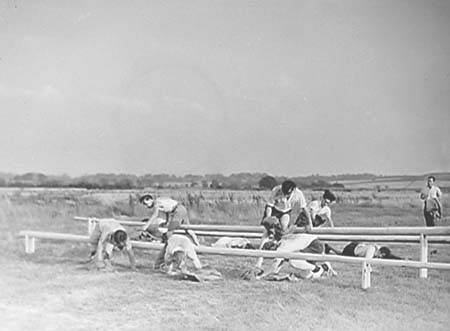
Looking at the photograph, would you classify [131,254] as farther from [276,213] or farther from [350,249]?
[350,249]

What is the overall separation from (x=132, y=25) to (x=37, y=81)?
1.67 feet

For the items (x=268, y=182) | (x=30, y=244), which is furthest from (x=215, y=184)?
(x=30, y=244)

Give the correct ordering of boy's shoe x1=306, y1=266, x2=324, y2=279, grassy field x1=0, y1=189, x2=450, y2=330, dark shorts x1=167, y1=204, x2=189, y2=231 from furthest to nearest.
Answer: dark shorts x1=167, y1=204, x2=189, y2=231, boy's shoe x1=306, y1=266, x2=324, y2=279, grassy field x1=0, y1=189, x2=450, y2=330

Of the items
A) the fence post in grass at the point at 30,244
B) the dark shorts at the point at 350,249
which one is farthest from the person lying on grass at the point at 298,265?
the fence post in grass at the point at 30,244

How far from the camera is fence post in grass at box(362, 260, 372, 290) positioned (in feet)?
8.95

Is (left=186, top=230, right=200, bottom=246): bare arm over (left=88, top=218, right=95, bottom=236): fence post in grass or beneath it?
beneath

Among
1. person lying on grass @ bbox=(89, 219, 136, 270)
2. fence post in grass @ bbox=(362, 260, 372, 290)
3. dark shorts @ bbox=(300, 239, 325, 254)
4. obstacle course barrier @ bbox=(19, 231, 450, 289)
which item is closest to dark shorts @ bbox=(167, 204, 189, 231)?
obstacle course barrier @ bbox=(19, 231, 450, 289)

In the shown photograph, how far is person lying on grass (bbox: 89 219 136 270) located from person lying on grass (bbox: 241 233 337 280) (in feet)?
1.87

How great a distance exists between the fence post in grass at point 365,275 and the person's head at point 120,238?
3.53 feet

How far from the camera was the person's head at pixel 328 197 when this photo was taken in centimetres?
297

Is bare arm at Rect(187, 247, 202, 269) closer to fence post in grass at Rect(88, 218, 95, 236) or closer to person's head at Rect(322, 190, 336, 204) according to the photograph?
fence post in grass at Rect(88, 218, 95, 236)

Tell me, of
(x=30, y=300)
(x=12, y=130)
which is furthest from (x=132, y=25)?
(x=30, y=300)

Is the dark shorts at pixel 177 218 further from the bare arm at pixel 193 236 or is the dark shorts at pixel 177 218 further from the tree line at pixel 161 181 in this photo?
the tree line at pixel 161 181

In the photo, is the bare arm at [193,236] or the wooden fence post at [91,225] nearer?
the wooden fence post at [91,225]
